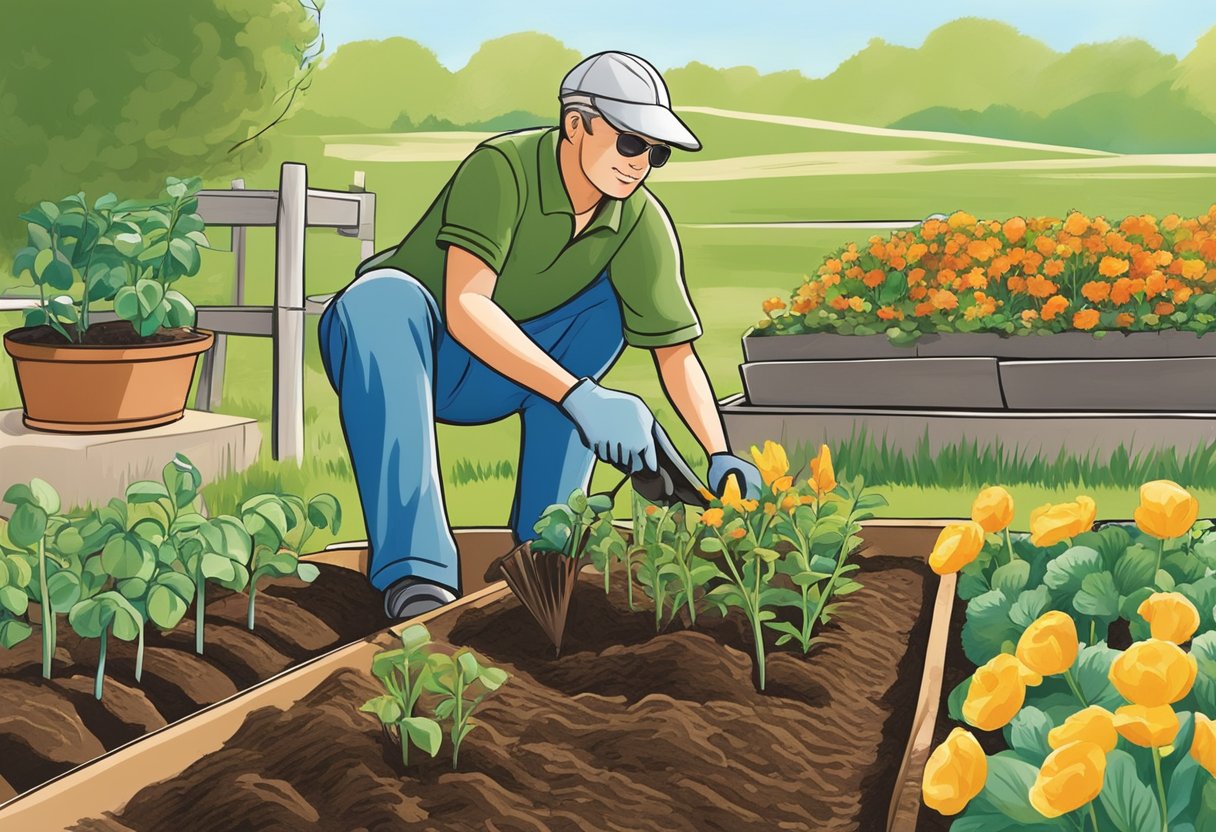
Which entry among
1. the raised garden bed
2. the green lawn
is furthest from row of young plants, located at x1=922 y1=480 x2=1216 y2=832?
the green lawn

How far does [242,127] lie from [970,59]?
28.3 ft

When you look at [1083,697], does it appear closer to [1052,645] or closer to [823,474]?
[1052,645]

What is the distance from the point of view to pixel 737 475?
271 centimetres

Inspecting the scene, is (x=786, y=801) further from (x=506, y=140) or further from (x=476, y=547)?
(x=506, y=140)

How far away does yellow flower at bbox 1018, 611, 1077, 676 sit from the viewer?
1.19 m

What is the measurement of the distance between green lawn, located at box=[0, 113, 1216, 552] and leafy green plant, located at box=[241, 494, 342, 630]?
3508 millimetres

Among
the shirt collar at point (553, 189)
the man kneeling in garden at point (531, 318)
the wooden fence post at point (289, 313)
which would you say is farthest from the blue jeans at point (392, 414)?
the wooden fence post at point (289, 313)

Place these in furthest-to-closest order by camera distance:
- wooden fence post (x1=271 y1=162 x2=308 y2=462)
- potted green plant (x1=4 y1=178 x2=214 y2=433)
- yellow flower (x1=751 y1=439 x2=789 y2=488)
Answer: wooden fence post (x1=271 y1=162 x2=308 y2=462), potted green plant (x1=4 y1=178 x2=214 y2=433), yellow flower (x1=751 y1=439 x2=789 y2=488)

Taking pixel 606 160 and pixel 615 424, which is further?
pixel 606 160

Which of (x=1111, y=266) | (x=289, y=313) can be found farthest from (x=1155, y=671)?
(x=289, y=313)

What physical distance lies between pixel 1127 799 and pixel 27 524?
62.5 inches

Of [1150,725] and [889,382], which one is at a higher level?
[1150,725]

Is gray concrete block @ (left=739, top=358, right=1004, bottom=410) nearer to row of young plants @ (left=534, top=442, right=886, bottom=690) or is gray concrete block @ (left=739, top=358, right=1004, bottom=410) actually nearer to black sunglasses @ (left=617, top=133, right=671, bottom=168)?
black sunglasses @ (left=617, top=133, right=671, bottom=168)

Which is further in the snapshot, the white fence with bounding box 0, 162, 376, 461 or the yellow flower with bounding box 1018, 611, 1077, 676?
the white fence with bounding box 0, 162, 376, 461
